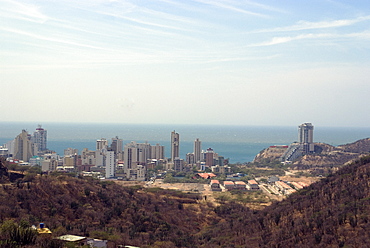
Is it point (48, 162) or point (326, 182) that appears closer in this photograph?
point (326, 182)

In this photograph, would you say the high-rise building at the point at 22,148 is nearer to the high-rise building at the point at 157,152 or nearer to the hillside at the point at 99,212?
the high-rise building at the point at 157,152

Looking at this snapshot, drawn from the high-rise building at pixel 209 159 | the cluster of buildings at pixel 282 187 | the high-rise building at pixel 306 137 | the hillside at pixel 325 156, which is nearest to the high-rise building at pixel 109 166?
the high-rise building at pixel 209 159

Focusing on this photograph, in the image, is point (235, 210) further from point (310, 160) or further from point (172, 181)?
point (310, 160)

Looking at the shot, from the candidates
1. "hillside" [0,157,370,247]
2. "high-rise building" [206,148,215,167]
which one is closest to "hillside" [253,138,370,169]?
"high-rise building" [206,148,215,167]

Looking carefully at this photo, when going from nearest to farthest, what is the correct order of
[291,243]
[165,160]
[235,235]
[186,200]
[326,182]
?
[291,243] < [235,235] < [326,182] < [186,200] < [165,160]

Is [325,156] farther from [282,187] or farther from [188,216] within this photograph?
[188,216]

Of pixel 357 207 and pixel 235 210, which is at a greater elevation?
pixel 357 207

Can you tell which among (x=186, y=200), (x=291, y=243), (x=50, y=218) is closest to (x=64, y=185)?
(x=50, y=218)
